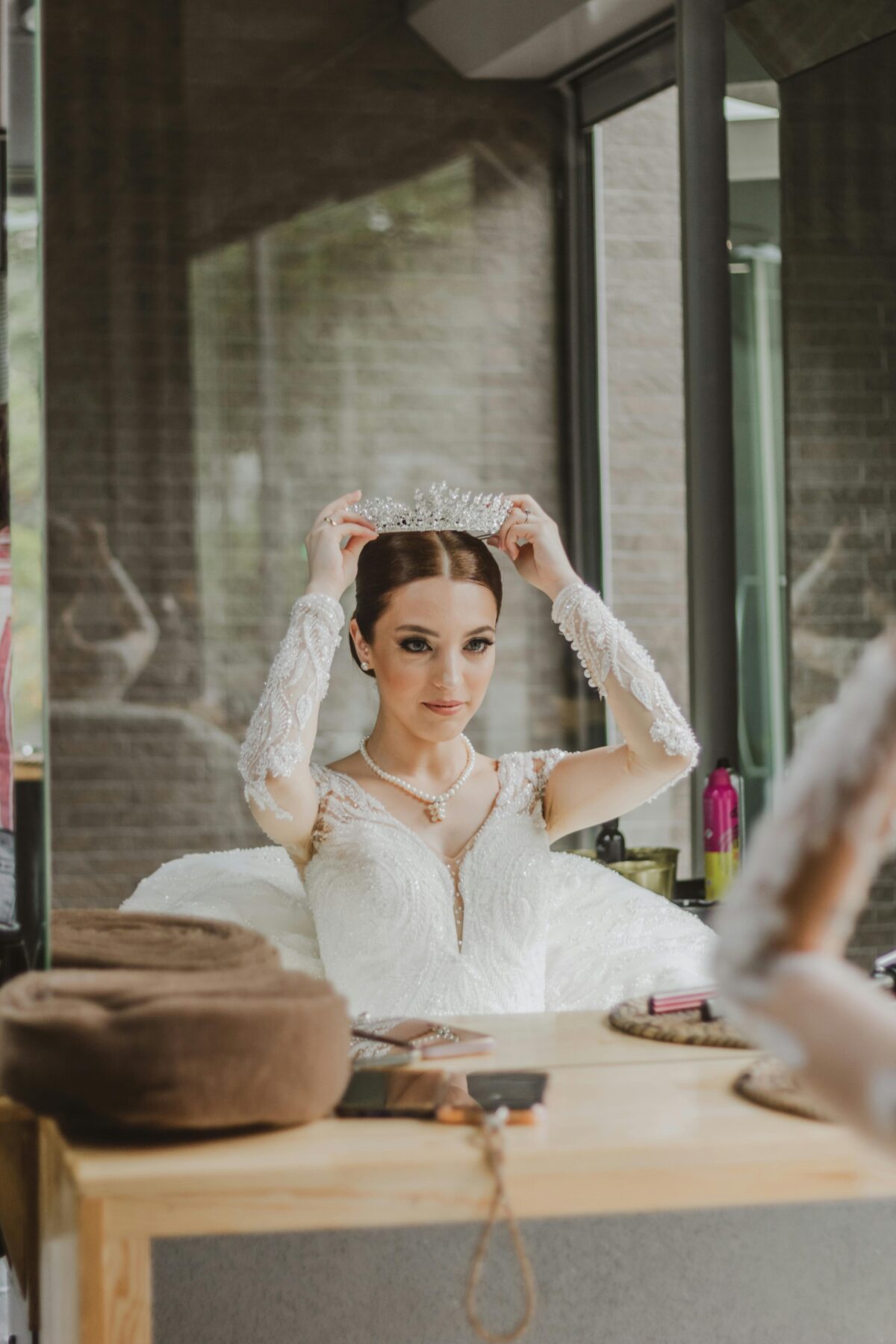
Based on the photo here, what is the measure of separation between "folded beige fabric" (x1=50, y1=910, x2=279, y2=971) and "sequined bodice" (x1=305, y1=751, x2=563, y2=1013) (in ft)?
1.45

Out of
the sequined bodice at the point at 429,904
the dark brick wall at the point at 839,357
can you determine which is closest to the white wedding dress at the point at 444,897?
the sequined bodice at the point at 429,904

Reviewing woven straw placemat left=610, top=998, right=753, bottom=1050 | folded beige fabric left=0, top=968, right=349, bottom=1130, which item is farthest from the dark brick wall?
folded beige fabric left=0, top=968, right=349, bottom=1130

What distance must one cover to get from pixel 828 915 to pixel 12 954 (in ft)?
3.05

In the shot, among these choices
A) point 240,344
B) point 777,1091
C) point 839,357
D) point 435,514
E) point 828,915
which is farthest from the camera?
point 240,344

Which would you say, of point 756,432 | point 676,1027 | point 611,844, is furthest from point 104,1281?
point 756,432

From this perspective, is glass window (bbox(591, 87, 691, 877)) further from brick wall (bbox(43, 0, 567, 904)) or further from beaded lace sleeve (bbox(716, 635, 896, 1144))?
beaded lace sleeve (bbox(716, 635, 896, 1144))

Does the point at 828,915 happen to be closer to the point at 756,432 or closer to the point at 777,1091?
the point at 777,1091

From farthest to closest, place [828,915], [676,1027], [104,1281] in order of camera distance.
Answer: [676,1027] < [104,1281] < [828,915]

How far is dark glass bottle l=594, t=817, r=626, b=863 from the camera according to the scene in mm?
2600

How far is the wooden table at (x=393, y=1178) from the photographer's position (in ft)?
3.04

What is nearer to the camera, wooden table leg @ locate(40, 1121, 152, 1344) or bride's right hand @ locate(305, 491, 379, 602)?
wooden table leg @ locate(40, 1121, 152, 1344)

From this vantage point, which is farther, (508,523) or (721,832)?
(721,832)

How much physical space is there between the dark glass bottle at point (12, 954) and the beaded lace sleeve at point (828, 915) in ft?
2.90

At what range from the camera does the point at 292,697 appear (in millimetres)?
1890
